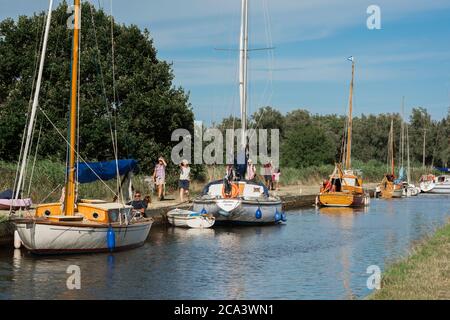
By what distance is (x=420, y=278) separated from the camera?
51.5ft

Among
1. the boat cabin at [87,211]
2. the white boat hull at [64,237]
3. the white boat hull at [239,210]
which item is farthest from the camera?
the white boat hull at [239,210]

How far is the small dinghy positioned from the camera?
31.4 m

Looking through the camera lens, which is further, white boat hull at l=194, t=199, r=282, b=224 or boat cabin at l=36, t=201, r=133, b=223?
white boat hull at l=194, t=199, r=282, b=224

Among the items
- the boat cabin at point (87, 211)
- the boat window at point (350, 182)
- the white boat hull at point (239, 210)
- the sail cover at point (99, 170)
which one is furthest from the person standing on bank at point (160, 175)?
the boat window at point (350, 182)

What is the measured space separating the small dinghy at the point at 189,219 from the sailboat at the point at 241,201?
24.7 inches

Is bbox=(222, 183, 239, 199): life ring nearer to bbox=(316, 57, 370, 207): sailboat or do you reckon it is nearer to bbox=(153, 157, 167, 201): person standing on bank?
bbox=(153, 157, 167, 201): person standing on bank

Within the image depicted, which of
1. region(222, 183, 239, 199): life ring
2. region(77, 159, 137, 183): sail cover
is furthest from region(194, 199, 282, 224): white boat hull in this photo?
region(77, 159, 137, 183): sail cover

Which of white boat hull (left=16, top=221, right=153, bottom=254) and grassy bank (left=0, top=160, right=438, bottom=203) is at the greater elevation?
grassy bank (left=0, top=160, right=438, bottom=203)

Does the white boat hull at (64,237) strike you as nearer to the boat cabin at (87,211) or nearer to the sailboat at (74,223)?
the sailboat at (74,223)

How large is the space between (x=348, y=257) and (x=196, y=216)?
9.18 meters

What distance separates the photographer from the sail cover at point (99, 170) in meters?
26.6

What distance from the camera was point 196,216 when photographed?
1257 inches

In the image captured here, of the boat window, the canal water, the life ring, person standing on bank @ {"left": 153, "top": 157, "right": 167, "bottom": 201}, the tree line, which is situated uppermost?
the tree line
